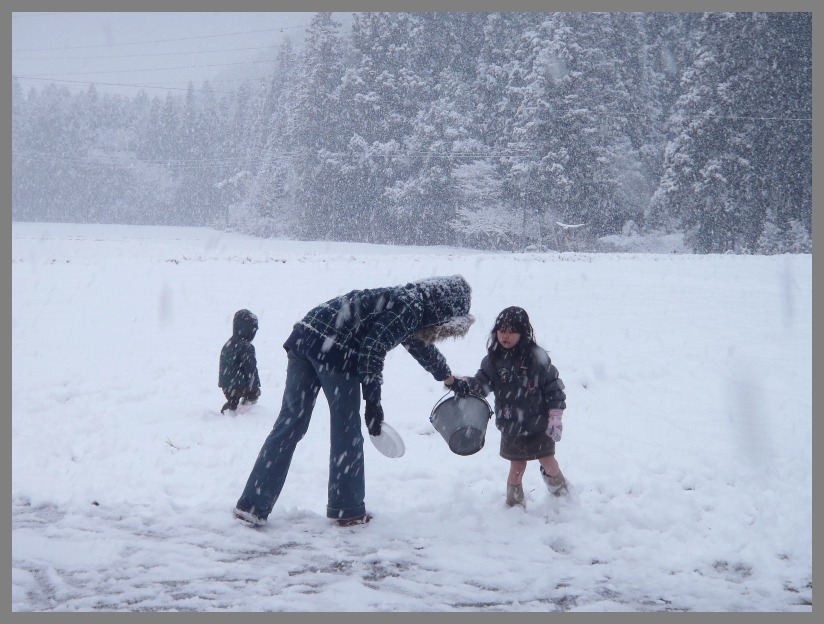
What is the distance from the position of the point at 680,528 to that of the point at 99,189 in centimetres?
7682

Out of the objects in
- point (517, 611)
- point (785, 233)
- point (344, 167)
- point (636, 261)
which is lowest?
point (517, 611)

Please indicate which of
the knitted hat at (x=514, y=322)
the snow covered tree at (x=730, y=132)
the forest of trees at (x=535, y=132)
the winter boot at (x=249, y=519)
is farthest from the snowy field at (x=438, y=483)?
the forest of trees at (x=535, y=132)

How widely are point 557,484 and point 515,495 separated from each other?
312mm

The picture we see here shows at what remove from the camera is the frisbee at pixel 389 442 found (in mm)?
4535

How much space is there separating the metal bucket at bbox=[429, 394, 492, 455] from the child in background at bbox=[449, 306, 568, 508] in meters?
0.07

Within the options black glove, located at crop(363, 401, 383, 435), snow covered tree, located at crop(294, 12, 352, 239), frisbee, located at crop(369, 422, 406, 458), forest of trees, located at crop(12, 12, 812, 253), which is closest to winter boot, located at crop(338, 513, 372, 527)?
frisbee, located at crop(369, 422, 406, 458)

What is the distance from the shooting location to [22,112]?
7675cm

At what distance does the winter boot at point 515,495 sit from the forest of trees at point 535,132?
88.0ft

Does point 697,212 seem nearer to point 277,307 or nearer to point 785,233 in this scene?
point 785,233

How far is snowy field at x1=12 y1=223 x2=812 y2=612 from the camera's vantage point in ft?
12.1

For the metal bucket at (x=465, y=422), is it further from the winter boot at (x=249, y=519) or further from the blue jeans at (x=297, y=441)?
the winter boot at (x=249, y=519)

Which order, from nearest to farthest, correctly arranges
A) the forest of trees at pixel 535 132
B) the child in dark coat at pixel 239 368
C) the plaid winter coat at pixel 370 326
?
the plaid winter coat at pixel 370 326 < the child in dark coat at pixel 239 368 < the forest of trees at pixel 535 132

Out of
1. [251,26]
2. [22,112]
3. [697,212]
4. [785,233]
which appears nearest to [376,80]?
[697,212]

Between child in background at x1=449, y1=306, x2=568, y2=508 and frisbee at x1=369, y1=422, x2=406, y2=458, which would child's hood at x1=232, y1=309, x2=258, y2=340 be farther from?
child in background at x1=449, y1=306, x2=568, y2=508
